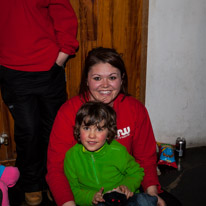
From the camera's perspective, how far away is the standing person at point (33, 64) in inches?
69.1

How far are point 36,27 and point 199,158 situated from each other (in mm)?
2119

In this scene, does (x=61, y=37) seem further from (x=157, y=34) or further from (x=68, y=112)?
(x=157, y=34)

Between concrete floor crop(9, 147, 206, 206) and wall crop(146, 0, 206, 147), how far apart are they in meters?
0.25

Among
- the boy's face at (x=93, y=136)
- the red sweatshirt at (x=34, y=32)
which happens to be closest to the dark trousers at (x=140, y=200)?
the boy's face at (x=93, y=136)

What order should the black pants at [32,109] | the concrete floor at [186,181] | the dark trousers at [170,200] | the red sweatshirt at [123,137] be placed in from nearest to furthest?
the dark trousers at [170,200] → the red sweatshirt at [123,137] → the black pants at [32,109] → the concrete floor at [186,181]

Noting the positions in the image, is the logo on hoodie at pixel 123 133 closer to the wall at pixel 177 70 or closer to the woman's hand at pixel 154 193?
the woman's hand at pixel 154 193

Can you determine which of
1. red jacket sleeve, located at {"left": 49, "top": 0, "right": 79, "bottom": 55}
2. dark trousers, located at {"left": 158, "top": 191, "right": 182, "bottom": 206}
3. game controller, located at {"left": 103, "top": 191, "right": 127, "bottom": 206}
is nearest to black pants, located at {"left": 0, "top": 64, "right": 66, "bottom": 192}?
red jacket sleeve, located at {"left": 49, "top": 0, "right": 79, "bottom": 55}

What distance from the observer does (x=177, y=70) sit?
276cm

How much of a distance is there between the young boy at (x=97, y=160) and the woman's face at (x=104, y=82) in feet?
0.35

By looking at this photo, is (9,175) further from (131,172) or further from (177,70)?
(177,70)

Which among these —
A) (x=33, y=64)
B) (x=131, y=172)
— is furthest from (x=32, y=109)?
(x=131, y=172)

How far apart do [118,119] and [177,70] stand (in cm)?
140

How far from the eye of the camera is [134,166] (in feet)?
4.90

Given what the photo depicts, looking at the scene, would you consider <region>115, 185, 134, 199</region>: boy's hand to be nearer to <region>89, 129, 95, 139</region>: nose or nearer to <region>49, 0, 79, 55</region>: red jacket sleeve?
<region>89, 129, 95, 139</region>: nose
